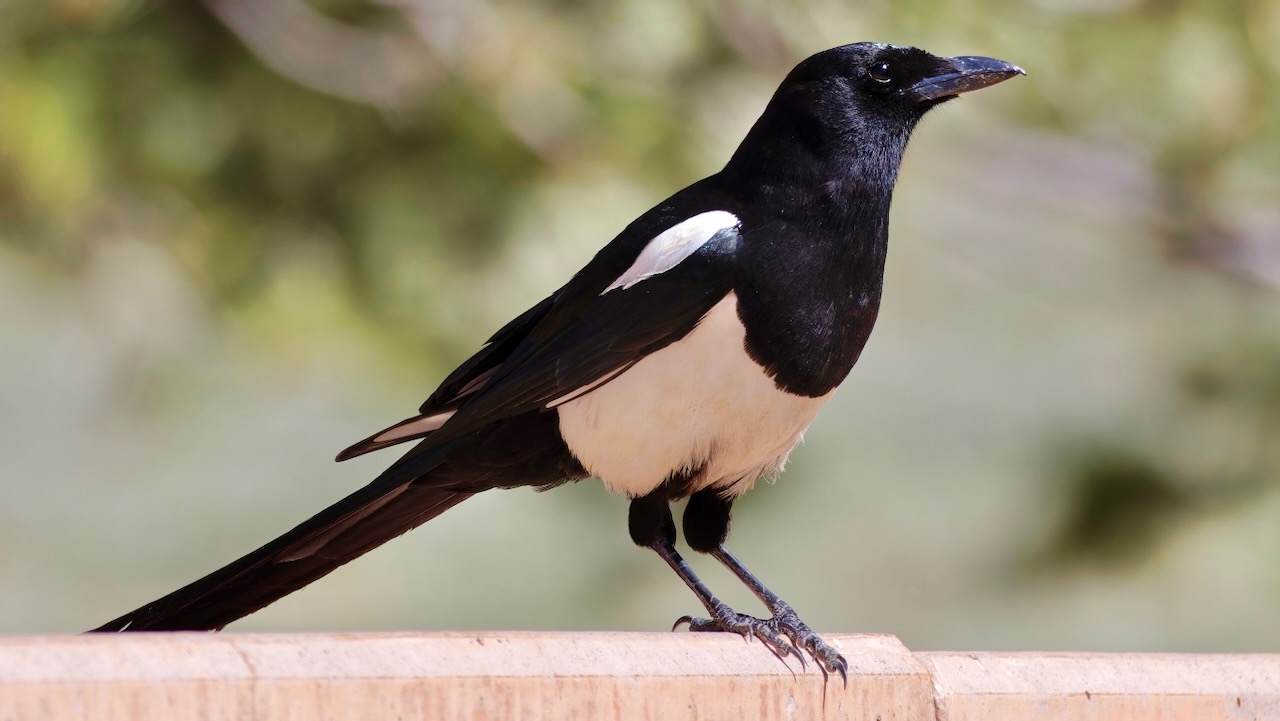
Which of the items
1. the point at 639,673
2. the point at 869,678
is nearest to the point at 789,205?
the point at 869,678

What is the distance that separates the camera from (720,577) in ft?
19.6

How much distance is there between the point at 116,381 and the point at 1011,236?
3.80m

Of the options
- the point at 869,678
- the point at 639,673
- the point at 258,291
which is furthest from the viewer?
the point at 258,291

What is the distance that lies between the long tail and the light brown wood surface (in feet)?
2.57

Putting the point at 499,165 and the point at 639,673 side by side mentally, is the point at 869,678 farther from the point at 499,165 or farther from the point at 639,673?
the point at 499,165

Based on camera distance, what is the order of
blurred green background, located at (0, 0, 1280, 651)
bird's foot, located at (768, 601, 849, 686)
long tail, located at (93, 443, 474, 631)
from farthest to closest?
blurred green background, located at (0, 0, 1280, 651)
long tail, located at (93, 443, 474, 631)
bird's foot, located at (768, 601, 849, 686)

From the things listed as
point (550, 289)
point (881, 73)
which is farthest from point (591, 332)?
point (550, 289)

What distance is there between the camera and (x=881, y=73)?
10.1 ft

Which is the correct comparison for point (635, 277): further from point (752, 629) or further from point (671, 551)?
point (752, 629)

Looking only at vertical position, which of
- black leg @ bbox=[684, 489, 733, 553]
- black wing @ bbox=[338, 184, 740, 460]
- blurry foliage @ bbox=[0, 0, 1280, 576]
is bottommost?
black leg @ bbox=[684, 489, 733, 553]

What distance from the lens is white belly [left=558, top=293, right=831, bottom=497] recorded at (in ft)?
9.09

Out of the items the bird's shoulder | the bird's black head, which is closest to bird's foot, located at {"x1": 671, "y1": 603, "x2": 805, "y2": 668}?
the bird's shoulder

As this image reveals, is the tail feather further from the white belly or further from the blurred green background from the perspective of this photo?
the blurred green background

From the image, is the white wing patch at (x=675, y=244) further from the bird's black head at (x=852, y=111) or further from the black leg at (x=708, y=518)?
the black leg at (x=708, y=518)
